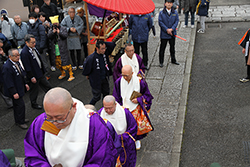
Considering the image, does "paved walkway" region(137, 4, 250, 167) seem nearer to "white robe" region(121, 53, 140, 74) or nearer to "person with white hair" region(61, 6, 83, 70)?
"white robe" region(121, 53, 140, 74)

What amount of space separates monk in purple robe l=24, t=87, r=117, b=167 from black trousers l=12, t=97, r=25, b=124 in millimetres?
3602

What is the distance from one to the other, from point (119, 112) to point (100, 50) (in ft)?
7.53

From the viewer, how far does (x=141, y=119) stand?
4.72 meters

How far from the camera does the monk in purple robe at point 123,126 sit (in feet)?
11.8

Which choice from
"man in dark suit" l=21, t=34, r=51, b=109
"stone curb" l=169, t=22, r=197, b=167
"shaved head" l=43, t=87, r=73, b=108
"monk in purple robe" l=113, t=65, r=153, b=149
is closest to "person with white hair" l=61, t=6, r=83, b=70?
"man in dark suit" l=21, t=34, r=51, b=109

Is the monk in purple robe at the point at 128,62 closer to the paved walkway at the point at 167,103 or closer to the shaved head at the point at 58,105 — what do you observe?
the paved walkway at the point at 167,103

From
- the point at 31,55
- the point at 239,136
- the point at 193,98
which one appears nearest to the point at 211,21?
the point at 193,98

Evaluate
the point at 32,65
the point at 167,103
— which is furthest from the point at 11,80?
the point at 167,103

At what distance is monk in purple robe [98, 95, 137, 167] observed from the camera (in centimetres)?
359

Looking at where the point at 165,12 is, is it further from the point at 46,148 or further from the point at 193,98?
the point at 46,148

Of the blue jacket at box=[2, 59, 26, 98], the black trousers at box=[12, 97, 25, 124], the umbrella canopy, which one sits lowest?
the black trousers at box=[12, 97, 25, 124]

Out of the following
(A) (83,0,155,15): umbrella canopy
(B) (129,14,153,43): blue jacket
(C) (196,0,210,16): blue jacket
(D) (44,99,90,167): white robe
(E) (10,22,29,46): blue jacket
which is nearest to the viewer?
(D) (44,99,90,167): white robe

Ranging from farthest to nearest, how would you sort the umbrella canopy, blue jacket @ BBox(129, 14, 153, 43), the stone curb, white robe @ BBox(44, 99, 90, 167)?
Answer: 1. blue jacket @ BBox(129, 14, 153, 43)
2. the stone curb
3. the umbrella canopy
4. white robe @ BBox(44, 99, 90, 167)

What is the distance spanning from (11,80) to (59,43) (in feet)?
8.97
